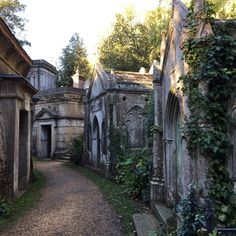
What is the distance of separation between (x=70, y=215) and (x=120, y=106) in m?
6.92

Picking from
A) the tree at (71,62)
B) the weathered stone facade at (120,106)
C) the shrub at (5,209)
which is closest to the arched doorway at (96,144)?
the weathered stone facade at (120,106)

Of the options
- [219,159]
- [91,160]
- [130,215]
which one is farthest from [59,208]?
[91,160]

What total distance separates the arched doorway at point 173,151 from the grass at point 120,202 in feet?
3.48

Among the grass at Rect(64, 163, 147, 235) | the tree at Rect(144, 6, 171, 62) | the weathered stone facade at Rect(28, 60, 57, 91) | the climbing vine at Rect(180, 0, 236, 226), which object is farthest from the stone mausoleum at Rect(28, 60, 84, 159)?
the climbing vine at Rect(180, 0, 236, 226)

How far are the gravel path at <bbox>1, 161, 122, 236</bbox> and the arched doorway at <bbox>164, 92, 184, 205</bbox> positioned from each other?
1416 mm

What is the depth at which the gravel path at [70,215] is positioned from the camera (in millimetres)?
6617

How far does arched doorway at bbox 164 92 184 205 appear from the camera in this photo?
680 cm

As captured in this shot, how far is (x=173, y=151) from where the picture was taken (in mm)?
7152

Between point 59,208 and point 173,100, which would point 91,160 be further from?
point 173,100

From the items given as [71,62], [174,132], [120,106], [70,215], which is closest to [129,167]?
[70,215]

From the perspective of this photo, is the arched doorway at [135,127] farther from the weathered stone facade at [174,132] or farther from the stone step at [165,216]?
the stone step at [165,216]

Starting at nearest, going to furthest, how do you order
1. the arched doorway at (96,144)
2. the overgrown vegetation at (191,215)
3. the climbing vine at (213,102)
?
the overgrown vegetation at (191,215) < the climbing vine at (213,102) < the arched doorway at (96,144)

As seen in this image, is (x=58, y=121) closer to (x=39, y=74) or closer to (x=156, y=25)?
(x=39, y=74)

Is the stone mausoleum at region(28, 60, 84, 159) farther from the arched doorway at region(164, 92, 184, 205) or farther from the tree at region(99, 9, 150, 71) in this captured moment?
the arched doorway at region(164, 92, 184, 205)
